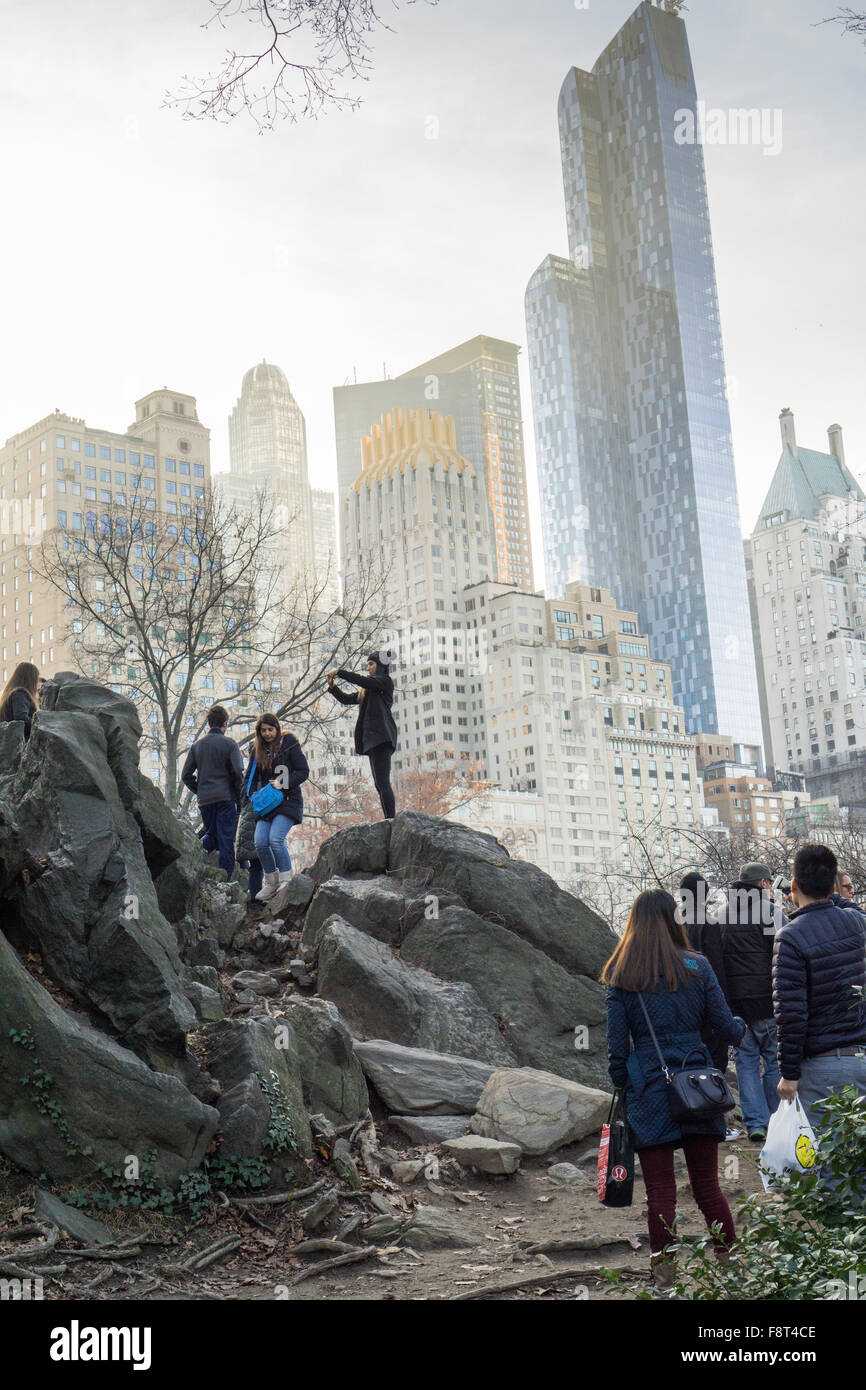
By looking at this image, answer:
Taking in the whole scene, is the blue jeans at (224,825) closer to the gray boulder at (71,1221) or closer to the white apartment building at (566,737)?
the gray boulder at (71,1221)

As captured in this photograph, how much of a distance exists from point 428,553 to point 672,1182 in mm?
151549

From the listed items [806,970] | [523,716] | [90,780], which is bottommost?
[806,970]

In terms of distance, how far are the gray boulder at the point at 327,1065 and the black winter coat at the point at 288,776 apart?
136 inches

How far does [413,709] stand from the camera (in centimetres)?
15125

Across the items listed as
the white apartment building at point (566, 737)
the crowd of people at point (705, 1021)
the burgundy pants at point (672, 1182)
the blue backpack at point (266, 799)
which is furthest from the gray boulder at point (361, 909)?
the white apartment building at point (566, 737)

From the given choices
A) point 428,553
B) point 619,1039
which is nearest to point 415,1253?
point 619,1039

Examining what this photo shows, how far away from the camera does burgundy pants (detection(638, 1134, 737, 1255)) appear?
5.93 metres

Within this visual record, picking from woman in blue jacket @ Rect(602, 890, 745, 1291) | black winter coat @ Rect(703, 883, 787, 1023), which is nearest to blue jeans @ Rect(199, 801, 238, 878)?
black winter coat @ Rect(703, 883, 787, 1023)

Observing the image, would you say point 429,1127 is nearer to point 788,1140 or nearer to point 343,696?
point 788,1140

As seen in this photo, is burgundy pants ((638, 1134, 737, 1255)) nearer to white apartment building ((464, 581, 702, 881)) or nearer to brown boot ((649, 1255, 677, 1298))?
brown boot ((649, 1255, 677, 1298))

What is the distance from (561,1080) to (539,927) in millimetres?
2789

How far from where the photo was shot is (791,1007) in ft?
19.9
